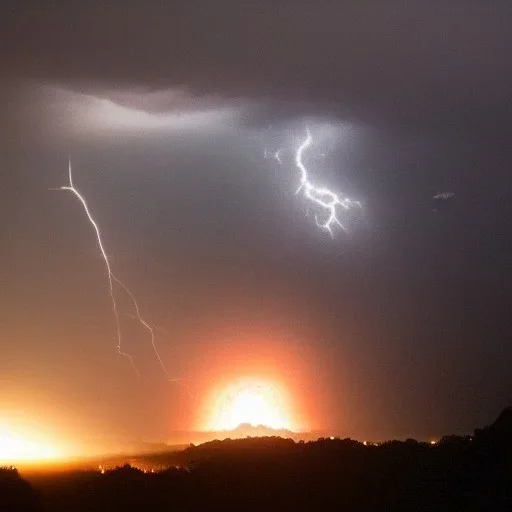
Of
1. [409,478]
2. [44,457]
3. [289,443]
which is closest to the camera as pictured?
[409,478]

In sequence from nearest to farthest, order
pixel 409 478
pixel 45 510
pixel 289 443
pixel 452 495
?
1. pixel 45 510
2. pixel 452 495
3. pixel 409 478
4. pixel 289 443

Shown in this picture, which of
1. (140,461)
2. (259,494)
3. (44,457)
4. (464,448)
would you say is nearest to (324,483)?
(259,494)

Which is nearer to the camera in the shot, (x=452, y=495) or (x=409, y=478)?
(x=452, y=495)

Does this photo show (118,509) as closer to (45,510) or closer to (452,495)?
(45,510)

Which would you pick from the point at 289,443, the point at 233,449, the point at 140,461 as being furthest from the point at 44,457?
the point at 289,443

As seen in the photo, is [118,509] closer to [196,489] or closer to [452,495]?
[196,489]

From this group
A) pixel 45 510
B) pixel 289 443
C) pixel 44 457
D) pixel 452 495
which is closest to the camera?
pixel 45 510
